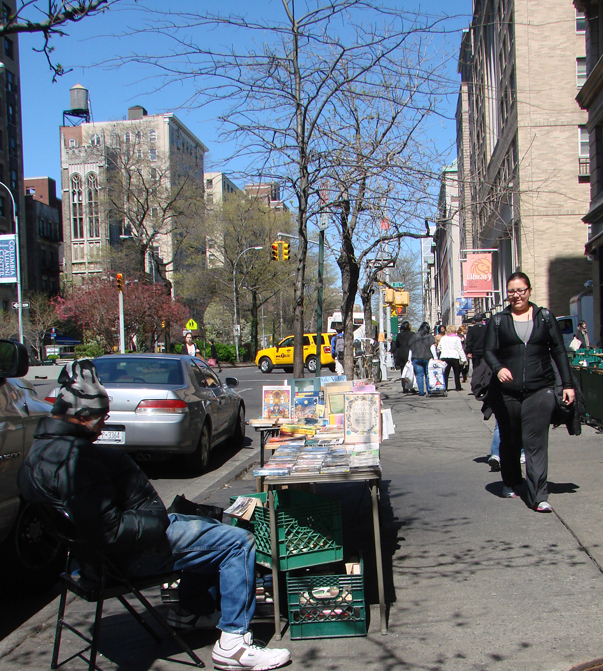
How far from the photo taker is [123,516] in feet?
10.5

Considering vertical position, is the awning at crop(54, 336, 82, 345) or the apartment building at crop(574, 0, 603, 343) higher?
the apartment building at crop(574, 0, 603, 343)

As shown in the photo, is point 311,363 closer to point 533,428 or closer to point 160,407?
point 160,407

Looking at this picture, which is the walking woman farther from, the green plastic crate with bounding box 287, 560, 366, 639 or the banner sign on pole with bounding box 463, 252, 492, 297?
the banner sign on pole with bounding box 463, 252, 492, 297

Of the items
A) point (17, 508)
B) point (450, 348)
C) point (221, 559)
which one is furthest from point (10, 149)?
point (221, 559)

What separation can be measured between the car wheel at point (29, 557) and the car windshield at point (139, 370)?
4177 millimetres

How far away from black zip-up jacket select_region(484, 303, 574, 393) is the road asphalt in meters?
1.09

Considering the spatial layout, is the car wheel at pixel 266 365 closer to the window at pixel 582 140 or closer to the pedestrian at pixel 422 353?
the window at pixel 582 140

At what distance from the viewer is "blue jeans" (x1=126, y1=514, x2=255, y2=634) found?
11.4 ft

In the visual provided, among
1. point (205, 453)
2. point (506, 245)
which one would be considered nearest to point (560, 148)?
point (506, 245)

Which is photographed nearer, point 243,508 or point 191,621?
point 191,621

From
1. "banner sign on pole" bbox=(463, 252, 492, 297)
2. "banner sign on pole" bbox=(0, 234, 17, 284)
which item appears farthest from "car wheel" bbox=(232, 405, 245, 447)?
"banner sign on pole" bbox=(463, 252, 492, 297)

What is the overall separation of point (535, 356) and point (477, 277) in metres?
35.5

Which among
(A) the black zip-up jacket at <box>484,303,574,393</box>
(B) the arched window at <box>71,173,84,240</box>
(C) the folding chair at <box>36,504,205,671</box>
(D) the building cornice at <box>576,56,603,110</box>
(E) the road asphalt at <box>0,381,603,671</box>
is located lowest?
(E) the road asphalt at <box>0,381,603,671</box>

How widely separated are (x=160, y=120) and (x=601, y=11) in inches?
3325
